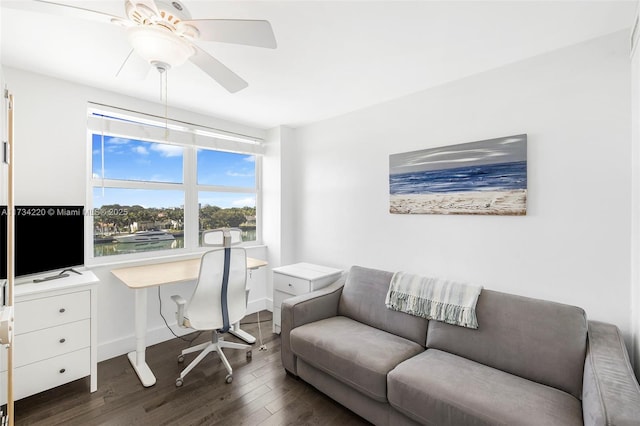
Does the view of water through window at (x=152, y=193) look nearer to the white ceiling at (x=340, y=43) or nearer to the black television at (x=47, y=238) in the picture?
the black television at (x=47, y=238)

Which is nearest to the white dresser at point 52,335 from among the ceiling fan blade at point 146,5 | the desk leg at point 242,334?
the desk leg at point 242,334

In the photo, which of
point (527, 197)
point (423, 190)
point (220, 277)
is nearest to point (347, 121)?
point (423, 190)

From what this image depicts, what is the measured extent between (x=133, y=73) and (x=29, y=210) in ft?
4.35

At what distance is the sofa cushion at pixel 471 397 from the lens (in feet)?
4.64

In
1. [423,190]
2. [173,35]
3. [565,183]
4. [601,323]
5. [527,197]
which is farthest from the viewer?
[423,190]

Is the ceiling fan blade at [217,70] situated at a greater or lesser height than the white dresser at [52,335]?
greater

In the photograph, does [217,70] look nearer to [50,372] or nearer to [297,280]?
[297,280]

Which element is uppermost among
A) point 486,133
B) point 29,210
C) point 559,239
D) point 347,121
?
point 347,121

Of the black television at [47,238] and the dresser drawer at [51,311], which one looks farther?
the black television at [47,238]

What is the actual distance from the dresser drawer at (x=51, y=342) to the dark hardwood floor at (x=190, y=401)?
0.36 m

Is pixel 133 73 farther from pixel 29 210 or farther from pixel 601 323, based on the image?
pixel 601 323

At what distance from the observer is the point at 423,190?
106 inches

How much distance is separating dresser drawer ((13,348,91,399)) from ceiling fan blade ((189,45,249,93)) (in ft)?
7.40

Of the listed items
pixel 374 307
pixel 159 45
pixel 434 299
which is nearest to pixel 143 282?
pixel 159 45
